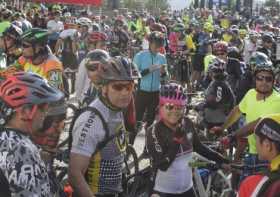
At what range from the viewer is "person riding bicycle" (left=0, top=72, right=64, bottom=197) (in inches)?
105

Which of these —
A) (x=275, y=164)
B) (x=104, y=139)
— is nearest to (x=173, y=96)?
(x=104, y=139)

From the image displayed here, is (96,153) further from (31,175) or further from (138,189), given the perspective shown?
(138,189)

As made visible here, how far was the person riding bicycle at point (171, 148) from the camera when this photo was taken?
4.46 meters

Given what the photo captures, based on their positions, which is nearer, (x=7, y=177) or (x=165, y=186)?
(x=7, y=177)

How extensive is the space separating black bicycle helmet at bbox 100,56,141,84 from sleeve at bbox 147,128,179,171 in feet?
2.37

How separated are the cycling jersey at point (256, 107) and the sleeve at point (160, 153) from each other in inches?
60.2

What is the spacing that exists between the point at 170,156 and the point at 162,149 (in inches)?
3.2

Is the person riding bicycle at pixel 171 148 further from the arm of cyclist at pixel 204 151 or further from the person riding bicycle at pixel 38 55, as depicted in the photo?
the person riding bicycle at pixel 38 55

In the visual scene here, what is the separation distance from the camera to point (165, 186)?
454 cm

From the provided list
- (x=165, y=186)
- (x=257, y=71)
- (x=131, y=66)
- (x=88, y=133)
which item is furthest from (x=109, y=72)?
(x=257, y=71)

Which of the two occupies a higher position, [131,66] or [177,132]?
[131,66]

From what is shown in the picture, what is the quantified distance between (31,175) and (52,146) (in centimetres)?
128

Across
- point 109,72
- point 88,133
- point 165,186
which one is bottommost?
point 165,186

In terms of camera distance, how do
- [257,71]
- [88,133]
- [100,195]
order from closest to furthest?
[88,133] → [100,195] → [257,71]
